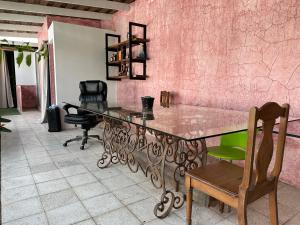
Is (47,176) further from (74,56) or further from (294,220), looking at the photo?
(74,56)

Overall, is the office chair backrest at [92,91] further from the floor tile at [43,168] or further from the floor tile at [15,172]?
the floor tile at [15,172]

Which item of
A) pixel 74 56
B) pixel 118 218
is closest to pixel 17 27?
pixel 74 56

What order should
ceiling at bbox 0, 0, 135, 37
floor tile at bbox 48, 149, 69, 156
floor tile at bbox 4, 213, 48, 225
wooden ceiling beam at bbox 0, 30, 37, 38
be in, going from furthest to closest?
1. wooden ceiling beam at bbox 0, 30, 37, 38
2. ceiling at bbox 0, 0, 135, 37
3. floor tile at bbox 48, 149, 69, 156
4. floor tile at bbox 4, 213, 48, 225

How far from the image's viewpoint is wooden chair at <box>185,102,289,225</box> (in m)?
1.13

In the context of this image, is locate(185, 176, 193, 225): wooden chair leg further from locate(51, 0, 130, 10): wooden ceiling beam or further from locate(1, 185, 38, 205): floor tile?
locate(51, 0, 130, 10): wooden ceiling beam

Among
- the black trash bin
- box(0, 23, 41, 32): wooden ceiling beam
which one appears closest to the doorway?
box(0, 23, 41, 32): wooden ceiling beam

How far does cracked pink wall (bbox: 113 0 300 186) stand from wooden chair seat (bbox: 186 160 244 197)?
1.10m

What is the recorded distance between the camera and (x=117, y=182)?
2293 millimetres

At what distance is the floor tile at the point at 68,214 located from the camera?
1.64 meters

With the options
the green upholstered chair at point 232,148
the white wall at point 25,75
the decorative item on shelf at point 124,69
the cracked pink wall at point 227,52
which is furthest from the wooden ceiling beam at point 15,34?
the green upholstered chair at point 232,148

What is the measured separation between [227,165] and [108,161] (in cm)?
168

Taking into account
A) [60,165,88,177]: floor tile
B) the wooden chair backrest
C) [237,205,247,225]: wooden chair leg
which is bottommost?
[60,165,88,177]: floor tile

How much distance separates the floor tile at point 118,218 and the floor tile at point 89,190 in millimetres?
357

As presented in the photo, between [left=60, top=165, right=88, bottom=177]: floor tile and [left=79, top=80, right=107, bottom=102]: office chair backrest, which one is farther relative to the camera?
[left=79, top=80, right=107, bottom=102]: office chair backrest
